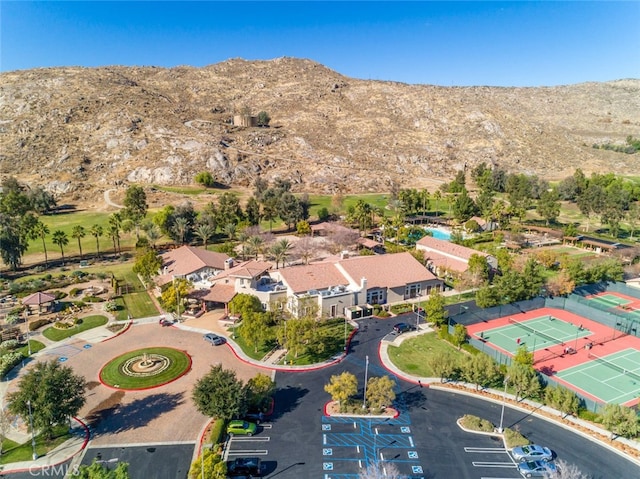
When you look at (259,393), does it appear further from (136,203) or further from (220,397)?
(136,203)

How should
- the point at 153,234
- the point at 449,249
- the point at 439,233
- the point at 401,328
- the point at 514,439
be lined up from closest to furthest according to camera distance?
the point at 514,439 → the point at 401,328 → the point at 449,249 → the point at 153,234 → the point at 439,233

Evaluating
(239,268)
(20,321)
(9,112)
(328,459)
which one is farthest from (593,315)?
(9,112)

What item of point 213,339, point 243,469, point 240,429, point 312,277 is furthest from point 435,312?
point 243,469

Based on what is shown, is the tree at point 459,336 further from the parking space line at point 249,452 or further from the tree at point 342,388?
the parking space line at point 249,452

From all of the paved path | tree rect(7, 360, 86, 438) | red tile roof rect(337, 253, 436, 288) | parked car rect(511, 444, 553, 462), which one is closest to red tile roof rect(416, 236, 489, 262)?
red tile roof rect(337, 253, 436, 288)

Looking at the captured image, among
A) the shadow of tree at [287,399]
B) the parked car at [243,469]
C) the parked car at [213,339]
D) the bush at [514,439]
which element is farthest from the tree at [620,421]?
the parked car at [213,339]

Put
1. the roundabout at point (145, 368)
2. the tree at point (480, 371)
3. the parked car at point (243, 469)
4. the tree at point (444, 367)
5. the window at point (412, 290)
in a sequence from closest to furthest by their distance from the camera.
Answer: the parked car at point (243, 469), the tree at point (480, 371), the tree at point (444, 367), the roundabout at point (145, 368), the window at point (412, 290)

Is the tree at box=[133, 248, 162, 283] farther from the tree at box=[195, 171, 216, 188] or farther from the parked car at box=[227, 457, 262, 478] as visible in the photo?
the tree at box=[195, 171, 216, 188]
